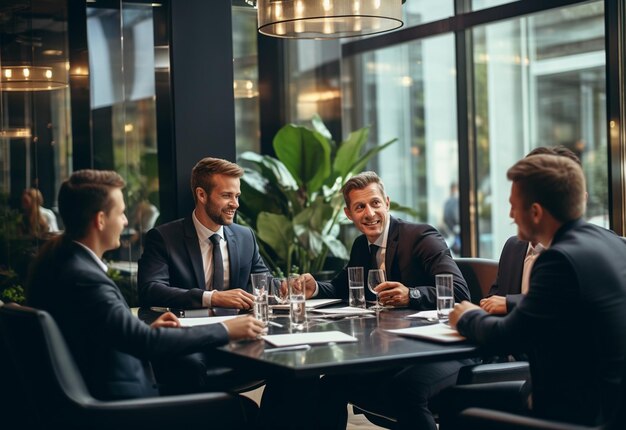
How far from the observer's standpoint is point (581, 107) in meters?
7.05

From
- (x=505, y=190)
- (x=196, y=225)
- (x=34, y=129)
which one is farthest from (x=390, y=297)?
(x=505, y=190)

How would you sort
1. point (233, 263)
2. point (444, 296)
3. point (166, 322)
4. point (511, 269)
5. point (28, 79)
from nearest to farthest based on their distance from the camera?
point (166, 322) < point (444, 296) < point (511, 269) < point (233, 263) < point (28, 79)

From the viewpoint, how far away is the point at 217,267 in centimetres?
418

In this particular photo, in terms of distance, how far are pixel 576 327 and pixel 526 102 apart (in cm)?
519

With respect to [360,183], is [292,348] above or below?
below

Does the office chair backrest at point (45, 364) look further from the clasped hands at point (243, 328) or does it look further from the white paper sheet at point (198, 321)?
the white paper sheet at point (198, 321)

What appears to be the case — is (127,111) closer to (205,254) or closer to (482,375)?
(205,254)

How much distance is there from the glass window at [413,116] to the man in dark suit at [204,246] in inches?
141

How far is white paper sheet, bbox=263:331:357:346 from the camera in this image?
9.30 ft

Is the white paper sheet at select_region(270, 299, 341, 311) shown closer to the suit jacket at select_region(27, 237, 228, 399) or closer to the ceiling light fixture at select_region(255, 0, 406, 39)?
the suit jacket at select_region(27, 237, 228, 399)

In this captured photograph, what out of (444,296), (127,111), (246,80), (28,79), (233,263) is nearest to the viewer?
(444,296)

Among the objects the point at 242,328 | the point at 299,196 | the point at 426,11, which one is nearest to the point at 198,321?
the point at 242,328

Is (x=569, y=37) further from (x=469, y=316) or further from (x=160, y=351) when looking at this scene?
(x=160, y=351)

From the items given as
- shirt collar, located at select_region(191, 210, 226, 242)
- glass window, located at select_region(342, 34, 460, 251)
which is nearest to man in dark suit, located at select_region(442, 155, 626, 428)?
shirt collar, located at select_region(191, 210, 226, 242)
